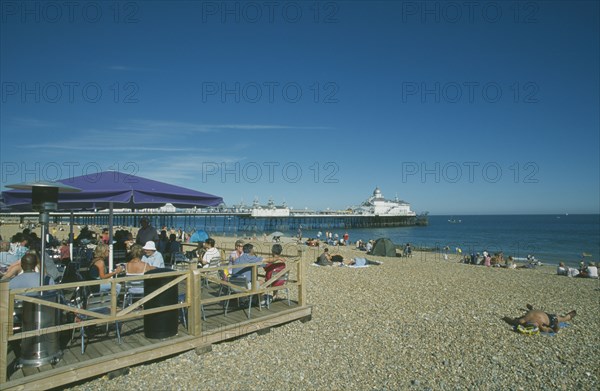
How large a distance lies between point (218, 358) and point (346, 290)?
5834 mm

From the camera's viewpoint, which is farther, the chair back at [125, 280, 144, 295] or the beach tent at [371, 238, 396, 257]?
the beach tent at [371, 238, 396, 257]

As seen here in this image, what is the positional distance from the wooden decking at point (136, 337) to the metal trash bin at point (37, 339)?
83 millimetres

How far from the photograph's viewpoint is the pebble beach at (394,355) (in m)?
4.43

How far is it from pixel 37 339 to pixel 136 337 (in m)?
1.19

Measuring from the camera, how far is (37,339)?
3.99 metres

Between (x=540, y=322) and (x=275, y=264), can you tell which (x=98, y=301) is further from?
(x=540, y=322)

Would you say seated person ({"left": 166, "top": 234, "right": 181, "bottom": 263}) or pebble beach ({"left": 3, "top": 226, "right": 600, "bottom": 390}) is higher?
seated person ({"left": 166, "top": 234, "right": 181, "bottom": 263})

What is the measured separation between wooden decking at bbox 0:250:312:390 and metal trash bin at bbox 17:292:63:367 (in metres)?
0.08

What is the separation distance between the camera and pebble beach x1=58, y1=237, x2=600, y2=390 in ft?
14.5

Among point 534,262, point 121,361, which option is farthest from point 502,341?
point 534,262

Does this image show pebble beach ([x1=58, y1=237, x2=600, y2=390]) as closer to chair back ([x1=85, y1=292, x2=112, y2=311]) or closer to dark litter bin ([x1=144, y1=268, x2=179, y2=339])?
dark litter bin ([x1=144, y1=268, x2=179, y2=339])

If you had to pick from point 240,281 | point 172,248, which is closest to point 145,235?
point 172,248

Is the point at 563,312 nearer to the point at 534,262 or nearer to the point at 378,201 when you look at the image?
the point at 534,262

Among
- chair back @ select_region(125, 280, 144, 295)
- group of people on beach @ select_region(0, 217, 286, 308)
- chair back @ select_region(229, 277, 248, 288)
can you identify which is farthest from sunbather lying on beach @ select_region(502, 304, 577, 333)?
chair back @ select_region(125, 280, 144, 295)
